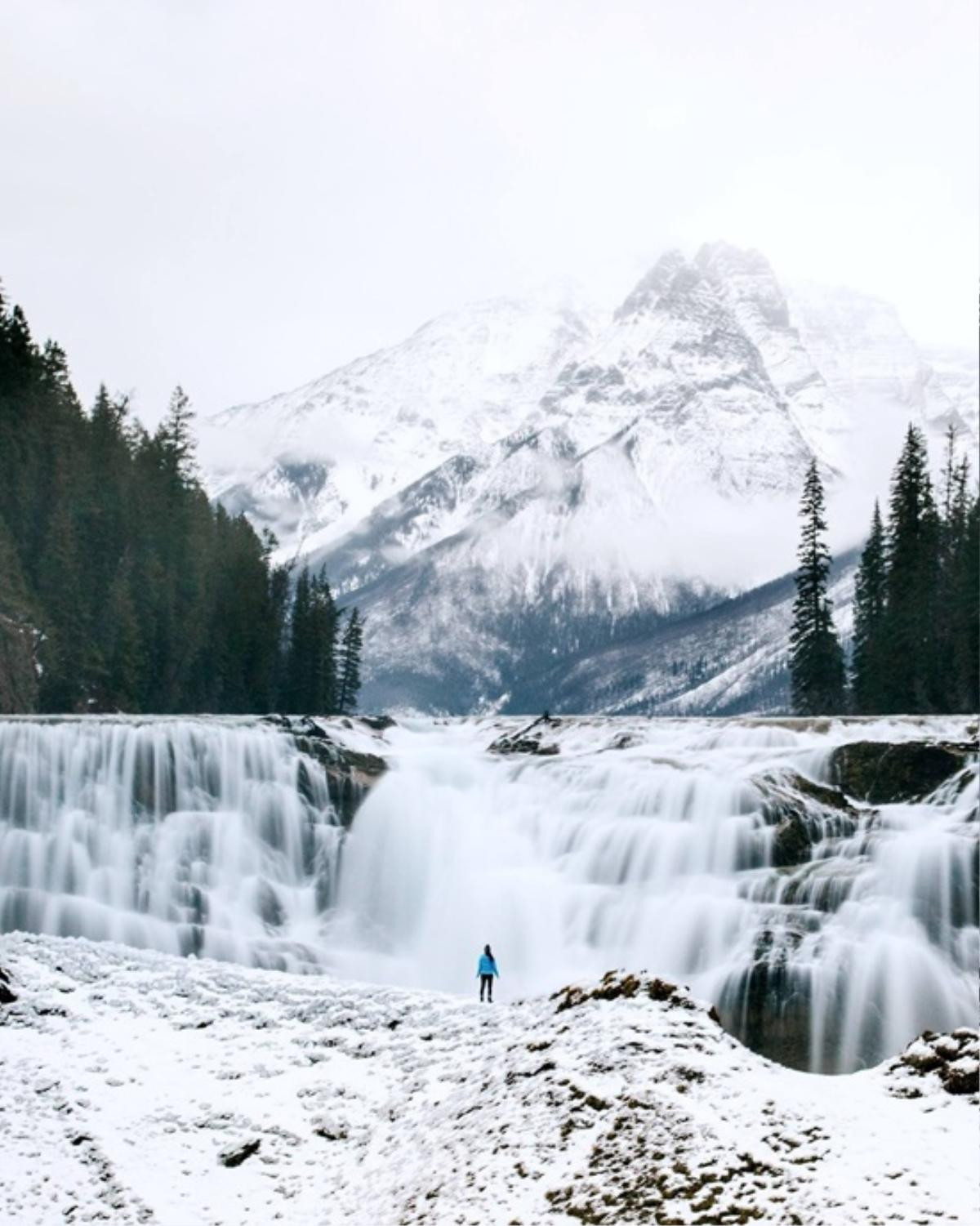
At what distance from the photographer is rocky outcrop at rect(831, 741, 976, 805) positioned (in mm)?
41062

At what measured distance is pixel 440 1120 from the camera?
60.6ft

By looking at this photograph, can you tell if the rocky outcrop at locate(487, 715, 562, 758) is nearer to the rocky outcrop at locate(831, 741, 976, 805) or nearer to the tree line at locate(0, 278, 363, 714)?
the rocky outcrop at locate(831, 741, 976, 805)

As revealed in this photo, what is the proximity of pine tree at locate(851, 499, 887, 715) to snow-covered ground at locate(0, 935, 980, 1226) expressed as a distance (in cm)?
6590

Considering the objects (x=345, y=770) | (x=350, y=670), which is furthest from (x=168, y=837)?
(x=350, y=670)

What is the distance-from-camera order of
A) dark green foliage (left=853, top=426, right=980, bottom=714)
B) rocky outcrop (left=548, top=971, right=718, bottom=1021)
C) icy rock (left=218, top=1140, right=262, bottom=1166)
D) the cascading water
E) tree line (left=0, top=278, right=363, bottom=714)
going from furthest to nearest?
dark green foliage (left=853, top=426, right=980, bottom=714)
tree line (left=0, top=278, right=363, bottom=714)
the cascading water
rocky outcrop (left=548, top=971, right=718, bottom=1021)
icy rock (left=218, top=1140, right=262, bottom=1166)

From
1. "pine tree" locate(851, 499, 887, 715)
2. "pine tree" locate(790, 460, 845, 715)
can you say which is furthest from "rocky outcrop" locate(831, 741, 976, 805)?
"pine tree" locate(790, 460, 845, 715)

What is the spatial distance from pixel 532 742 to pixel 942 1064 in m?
41.2

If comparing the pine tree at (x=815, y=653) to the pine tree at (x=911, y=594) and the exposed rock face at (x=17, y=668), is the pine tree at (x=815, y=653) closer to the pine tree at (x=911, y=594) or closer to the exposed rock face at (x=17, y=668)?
the pine tree at (x=911, y=594)

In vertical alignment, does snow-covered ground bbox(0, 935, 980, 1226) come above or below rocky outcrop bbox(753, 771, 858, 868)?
below

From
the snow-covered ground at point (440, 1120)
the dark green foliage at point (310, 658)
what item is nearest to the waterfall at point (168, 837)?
the snow-covered ground at point (440, 1120)

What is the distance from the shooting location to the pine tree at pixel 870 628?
85250mm

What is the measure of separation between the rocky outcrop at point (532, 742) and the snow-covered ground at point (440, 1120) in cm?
3111

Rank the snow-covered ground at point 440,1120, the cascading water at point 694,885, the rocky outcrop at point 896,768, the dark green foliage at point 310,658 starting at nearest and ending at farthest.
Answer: the snow-covered ground at point 440,1120
the cascading water at point 694,885
the rocky outcrop at point 896,768
the dark green foliage at point 310,658

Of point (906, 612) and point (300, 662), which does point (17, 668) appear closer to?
point (300, 662)
